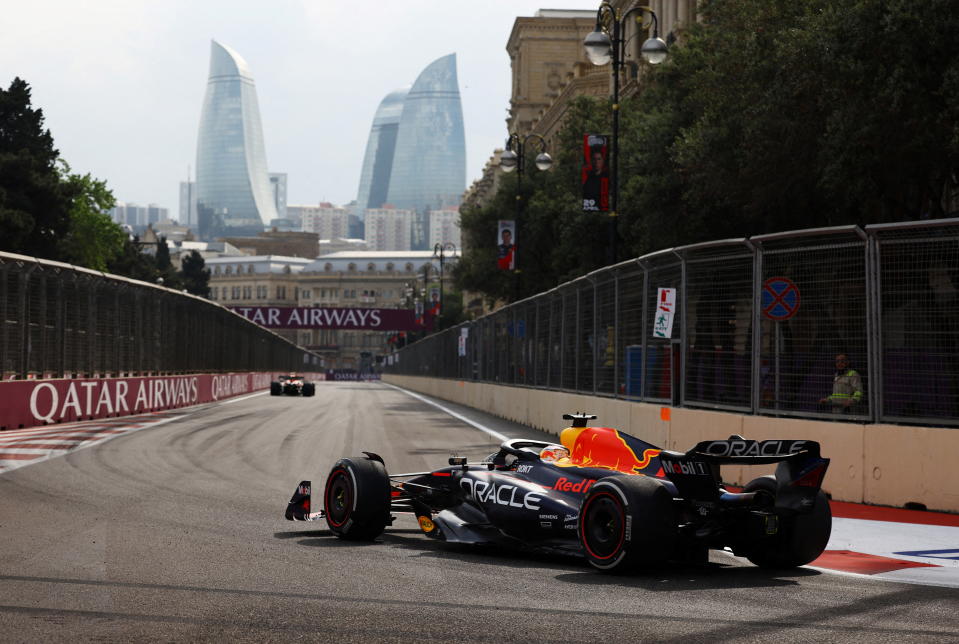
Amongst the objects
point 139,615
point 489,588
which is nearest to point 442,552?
point 489,588

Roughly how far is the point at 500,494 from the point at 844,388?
197 inches

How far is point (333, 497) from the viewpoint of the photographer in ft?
29.3

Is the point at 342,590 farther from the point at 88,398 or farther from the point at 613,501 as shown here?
the point at 88,398

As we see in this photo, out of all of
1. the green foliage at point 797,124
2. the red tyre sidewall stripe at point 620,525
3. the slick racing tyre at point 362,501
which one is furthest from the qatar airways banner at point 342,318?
the red tyre sidewall stripe at point 620,525

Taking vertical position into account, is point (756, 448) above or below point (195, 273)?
below

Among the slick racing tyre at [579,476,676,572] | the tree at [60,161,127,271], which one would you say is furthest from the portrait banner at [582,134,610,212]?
the tree at [60,161,127,271]

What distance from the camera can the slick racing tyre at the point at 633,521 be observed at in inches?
275

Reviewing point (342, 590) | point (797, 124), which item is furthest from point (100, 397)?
point (342, 590)

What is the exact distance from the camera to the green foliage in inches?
875

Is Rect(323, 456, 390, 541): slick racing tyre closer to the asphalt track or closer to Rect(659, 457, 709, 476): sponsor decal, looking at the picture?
the asphalt track

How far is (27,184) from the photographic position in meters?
63.5

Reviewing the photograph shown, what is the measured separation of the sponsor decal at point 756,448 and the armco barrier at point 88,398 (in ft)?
50.8

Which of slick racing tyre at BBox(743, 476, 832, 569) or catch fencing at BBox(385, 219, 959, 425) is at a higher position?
catch fencing at BBox(385, 219, 959, 425)

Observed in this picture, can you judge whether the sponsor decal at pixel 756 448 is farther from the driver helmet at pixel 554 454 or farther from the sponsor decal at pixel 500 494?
the driver helmet at pixel 554 454
